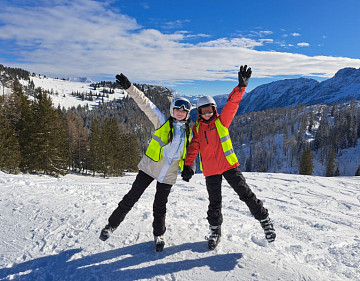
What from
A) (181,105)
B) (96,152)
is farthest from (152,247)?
(96,152)

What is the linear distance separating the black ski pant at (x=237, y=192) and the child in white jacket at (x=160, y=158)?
26.3 inches

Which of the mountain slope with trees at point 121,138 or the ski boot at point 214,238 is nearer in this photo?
the ski boot at point 214,238

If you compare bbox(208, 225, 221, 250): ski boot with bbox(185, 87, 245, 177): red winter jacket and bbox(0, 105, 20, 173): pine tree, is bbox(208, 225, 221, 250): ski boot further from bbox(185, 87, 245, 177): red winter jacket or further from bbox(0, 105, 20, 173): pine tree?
bbox(0, 105, 20, 173): pine tree

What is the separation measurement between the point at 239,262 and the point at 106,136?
105 feet

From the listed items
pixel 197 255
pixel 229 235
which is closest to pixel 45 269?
pixel 197 255

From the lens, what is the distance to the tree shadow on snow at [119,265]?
9.00 ft

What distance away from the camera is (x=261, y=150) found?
10612 centimetres

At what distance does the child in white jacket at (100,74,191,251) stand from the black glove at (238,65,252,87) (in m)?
0.89

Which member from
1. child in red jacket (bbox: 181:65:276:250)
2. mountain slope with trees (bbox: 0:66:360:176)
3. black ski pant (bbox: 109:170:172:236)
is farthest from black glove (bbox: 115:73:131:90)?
mountain slope with trees (bbox: 0:66:360:176)

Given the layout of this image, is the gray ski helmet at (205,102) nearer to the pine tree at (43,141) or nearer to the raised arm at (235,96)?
the raised arm at (235,96)

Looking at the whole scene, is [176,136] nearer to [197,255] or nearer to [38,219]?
[197,255]

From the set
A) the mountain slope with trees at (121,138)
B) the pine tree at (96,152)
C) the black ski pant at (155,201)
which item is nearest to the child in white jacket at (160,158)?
the black ski pant at (155,201)

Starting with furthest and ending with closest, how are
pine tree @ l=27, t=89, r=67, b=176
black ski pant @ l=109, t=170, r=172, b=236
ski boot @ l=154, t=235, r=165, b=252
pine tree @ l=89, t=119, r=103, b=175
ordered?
pine tree @ l=89, t=119, r=103, b=175 < pine tree @ l=27, t=89, r=67, b=176 < black ski pant @ l=109, t=170, r=172, b=236 < ski boot @ l=154, t=235, r=165, b=252

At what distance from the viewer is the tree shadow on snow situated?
2.74m
